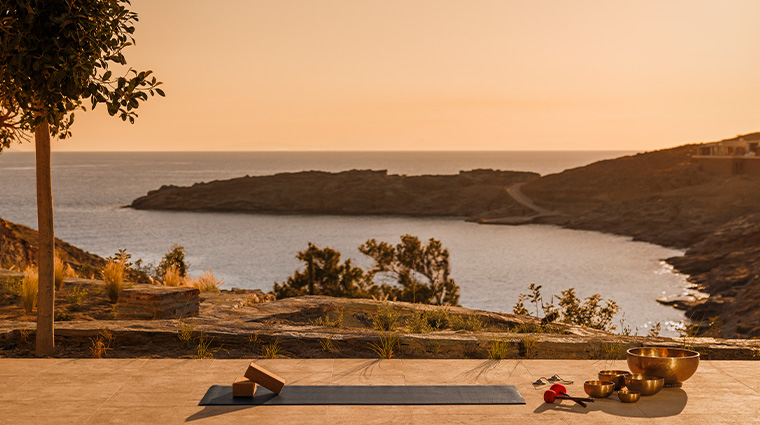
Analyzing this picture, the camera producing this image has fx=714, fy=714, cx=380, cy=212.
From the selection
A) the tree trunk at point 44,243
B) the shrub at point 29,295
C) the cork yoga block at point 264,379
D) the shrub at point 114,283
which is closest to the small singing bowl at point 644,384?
the cork yoga block at point 264,379

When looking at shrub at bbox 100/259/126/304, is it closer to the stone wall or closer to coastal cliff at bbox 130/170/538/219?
the stone wall

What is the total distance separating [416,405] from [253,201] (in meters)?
108

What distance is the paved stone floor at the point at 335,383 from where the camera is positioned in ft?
16.7

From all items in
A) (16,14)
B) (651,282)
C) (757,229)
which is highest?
(16,14)

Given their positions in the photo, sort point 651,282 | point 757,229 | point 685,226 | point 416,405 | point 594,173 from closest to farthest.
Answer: point 416,405
point 651,282
point 757,229
point 685,226
point 594,173

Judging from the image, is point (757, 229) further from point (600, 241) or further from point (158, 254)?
point (158, 254)

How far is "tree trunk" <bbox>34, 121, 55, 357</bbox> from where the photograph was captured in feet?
22.7

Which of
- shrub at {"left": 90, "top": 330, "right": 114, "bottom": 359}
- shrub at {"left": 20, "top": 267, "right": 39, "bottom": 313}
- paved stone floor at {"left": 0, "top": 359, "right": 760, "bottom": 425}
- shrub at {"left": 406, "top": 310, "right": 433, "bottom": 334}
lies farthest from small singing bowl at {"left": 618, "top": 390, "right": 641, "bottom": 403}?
shrub at {"left": 20, "top": 267, "right": 39, "bottom": 313}

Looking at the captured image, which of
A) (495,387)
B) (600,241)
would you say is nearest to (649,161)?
(600,241)

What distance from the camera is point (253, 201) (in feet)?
367

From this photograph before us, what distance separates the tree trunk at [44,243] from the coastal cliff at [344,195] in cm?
9625

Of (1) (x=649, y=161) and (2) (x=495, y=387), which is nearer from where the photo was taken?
(2) (x=495, y=387)

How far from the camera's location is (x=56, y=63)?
6.08m

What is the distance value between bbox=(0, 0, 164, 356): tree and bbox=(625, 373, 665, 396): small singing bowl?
4597 mm
